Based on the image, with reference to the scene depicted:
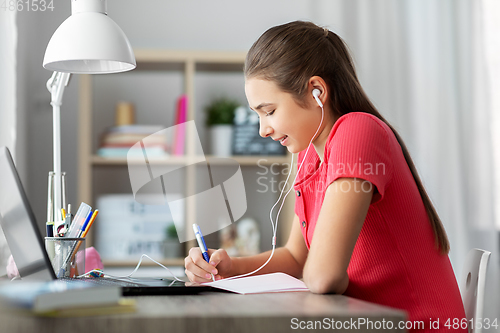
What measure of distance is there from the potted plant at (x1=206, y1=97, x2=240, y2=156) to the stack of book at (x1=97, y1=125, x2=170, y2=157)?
237mm

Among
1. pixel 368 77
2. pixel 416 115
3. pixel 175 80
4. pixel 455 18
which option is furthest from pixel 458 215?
pixel 175 80

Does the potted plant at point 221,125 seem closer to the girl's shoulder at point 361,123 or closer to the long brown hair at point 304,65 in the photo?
the long brown hair at point 304,65

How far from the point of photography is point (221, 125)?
235 cm

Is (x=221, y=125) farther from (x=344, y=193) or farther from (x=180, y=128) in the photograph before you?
(x=344, y=193)

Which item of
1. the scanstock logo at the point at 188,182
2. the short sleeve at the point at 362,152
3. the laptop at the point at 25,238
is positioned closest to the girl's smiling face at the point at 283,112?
the short sleeve at the point at 362,152

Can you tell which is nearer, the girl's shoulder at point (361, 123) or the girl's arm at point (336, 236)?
the girl's arm at point (336, 236)

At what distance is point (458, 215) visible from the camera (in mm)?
2443

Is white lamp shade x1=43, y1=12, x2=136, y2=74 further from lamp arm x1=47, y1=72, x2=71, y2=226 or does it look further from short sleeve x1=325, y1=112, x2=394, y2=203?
short sleeve x1=325, y1=112, x2=394, y2=203

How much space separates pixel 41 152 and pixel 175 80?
2.60 feet

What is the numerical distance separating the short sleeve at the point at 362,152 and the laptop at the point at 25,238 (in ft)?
0.96

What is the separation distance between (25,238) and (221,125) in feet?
5.59

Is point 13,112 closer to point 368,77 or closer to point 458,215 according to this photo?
point 368,77

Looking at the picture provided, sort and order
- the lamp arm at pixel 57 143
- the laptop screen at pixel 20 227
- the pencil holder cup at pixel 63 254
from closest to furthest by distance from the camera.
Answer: the laptop screen at pixel 20 227, the pencil holder cup at pixel 63 254, the lamp arm at pixel 57 143

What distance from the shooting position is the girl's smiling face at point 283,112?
102cm
